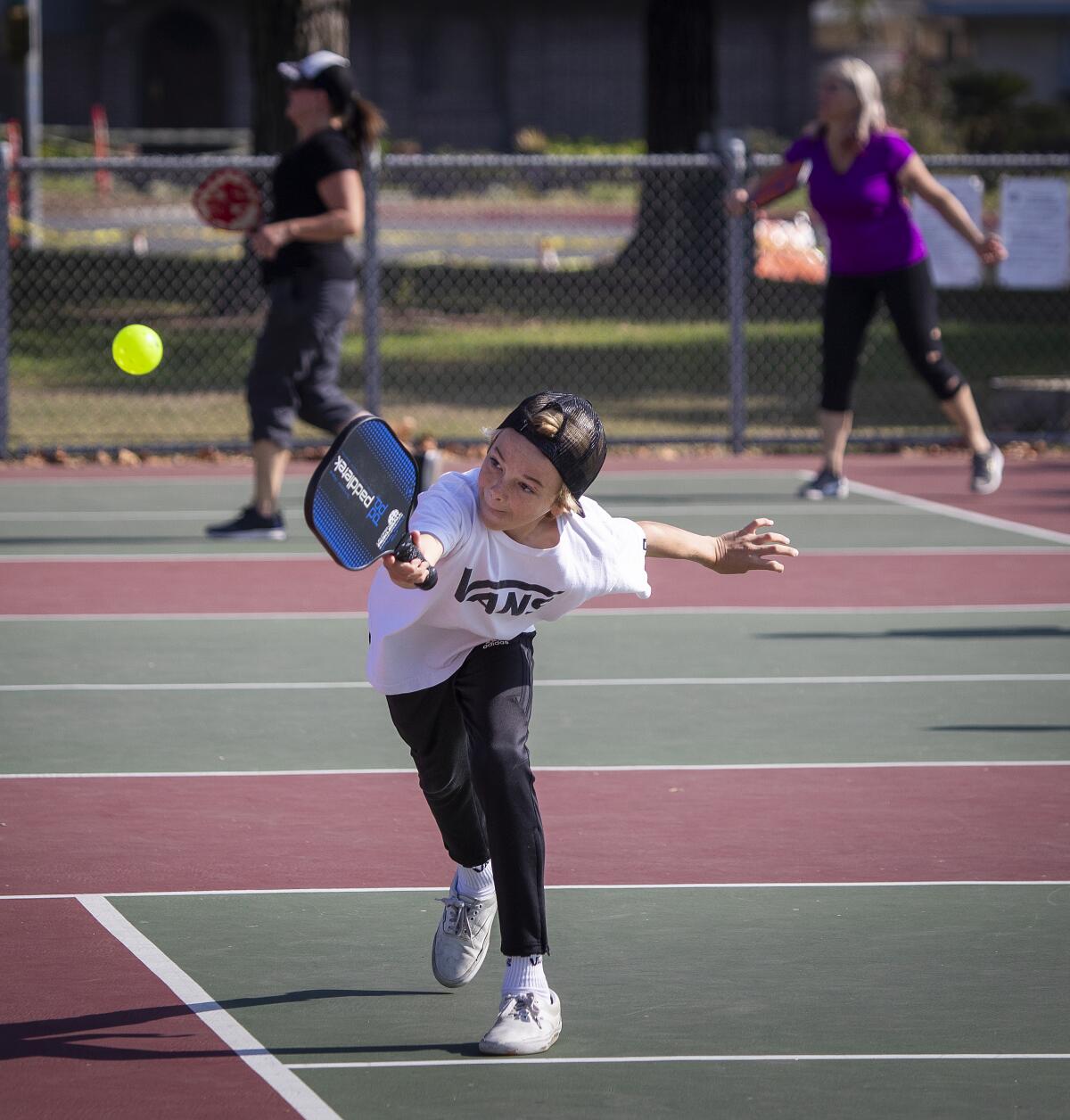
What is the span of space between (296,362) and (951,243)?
21.2 ft

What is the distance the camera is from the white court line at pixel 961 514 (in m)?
12.1

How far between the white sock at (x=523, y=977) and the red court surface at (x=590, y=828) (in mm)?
1184

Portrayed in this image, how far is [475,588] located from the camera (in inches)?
182

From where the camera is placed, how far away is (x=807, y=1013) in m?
4.82

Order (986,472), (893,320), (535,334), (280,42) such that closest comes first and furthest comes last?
(893,320) → (986,472) → (280,42) → (535,334)

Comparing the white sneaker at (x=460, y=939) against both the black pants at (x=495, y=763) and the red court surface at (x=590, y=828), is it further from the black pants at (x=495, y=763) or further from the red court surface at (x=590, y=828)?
the red court surface at (x=590, y=828)

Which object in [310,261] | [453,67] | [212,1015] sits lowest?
[212,1015]

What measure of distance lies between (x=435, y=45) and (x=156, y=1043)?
170 feet

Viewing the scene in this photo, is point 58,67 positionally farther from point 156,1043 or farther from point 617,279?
point 156,1043

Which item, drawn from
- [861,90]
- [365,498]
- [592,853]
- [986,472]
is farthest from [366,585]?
[365,498]

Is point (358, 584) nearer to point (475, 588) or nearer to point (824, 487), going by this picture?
point (824, 487)

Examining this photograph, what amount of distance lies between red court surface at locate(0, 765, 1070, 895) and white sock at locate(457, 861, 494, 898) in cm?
79

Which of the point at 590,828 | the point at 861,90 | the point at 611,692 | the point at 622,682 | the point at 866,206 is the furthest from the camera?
the point at 866,206

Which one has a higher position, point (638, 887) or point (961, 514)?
point (638, 887)
